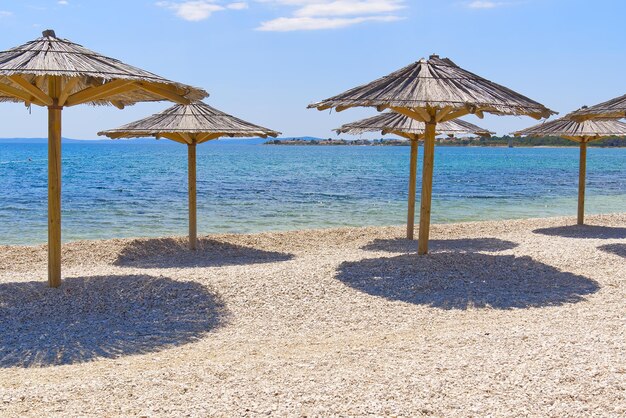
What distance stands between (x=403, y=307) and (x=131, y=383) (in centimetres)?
281

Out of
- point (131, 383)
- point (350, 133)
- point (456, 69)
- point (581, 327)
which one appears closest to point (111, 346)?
point (131, 383)

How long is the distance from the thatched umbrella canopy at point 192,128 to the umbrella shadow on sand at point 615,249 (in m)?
4.97

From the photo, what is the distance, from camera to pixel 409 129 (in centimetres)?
1055

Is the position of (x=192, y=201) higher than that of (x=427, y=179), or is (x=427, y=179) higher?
(x=427, y=179)

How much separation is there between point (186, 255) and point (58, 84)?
3.71m

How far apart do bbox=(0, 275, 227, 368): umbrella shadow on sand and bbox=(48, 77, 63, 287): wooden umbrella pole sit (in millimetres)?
244

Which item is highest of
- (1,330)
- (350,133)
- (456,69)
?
(456,69)

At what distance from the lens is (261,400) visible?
3.63 m

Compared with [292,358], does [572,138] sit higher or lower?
higher

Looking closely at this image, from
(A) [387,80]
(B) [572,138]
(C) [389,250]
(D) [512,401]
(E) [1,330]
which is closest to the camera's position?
(D) [512,401]

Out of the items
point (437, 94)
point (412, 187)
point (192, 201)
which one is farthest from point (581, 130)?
point (192, 201)

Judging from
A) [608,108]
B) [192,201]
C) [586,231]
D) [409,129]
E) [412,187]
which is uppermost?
[608,108]

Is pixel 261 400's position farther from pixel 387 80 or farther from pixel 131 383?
pixel 387 80

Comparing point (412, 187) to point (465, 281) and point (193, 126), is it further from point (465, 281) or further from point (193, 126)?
point (465, 281)
